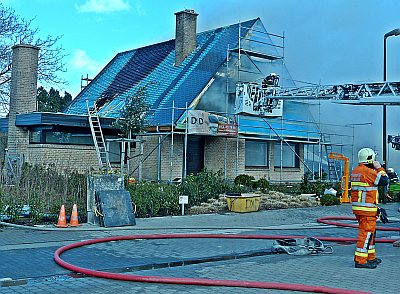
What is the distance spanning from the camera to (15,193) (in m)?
14.1

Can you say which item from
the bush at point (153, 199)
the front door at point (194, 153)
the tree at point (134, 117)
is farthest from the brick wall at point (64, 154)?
the bush at point (153, 199)

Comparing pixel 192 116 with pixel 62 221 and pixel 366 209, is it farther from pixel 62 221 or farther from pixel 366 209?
pixel 366 209

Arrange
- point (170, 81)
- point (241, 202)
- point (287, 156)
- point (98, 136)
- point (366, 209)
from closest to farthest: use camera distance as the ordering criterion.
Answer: point (366, 209)
point (241, 202)
point (98, 136)
point (170, 81)
point (287, 156)

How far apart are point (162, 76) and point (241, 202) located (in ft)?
39.0

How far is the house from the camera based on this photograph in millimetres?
23219

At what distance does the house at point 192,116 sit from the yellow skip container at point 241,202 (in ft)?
13.8

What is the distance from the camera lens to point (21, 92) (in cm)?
2402

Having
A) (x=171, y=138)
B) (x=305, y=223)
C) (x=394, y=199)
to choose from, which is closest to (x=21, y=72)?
(x=171, y=138)

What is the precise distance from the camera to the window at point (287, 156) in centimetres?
2925

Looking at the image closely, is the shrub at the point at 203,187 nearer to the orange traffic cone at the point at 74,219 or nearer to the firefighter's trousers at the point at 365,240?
the orange traffic cone at the point at 74,219

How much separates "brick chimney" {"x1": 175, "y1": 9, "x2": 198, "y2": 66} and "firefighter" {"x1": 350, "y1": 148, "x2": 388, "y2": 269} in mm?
19769

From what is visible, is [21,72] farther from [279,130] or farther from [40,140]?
[279,130]

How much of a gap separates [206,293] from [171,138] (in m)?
16.6

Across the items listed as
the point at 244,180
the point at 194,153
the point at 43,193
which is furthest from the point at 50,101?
the point at 43,193
